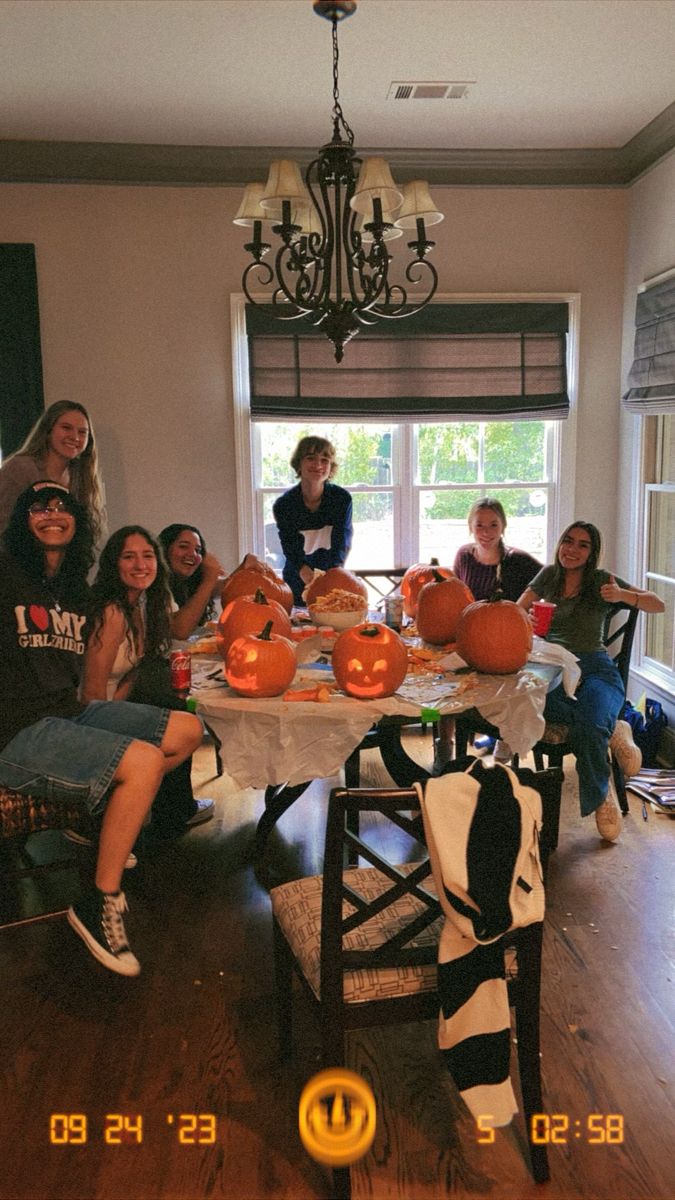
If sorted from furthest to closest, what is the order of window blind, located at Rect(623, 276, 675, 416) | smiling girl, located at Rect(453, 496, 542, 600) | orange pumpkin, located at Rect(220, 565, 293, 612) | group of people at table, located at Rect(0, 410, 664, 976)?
1. window blind, located at Rect(623, 276, 675, 416)
2. smiling girl, located at Rect(453, 496, 542, 600)
3. orange pumpkin, located at Rect(220, 565, 293, 612)
4. group of people at table, located at Rect(0, 410, 664, 976)

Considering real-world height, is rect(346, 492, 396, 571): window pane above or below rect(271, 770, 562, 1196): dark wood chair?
above

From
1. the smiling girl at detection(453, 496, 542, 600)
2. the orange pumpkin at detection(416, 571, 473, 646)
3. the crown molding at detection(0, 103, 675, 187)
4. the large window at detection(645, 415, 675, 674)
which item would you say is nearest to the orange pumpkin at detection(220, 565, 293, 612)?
the orange pumpkin at detection(416, 571, 473, 646)

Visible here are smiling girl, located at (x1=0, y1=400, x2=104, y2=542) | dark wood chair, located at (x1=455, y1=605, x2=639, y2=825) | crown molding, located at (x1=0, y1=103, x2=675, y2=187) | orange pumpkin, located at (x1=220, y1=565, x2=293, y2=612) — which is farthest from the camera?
crown molding, located at (x1=0, y1=103, x2=675, y2=187)

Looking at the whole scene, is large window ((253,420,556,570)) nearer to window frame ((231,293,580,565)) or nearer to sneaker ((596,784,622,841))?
window frame ((231,293,580,565))

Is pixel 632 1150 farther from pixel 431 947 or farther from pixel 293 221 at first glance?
pixel 293 221

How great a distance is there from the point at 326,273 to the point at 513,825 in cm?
182

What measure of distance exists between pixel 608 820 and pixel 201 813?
1467 millimetres

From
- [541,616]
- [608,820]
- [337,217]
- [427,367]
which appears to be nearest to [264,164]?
[427,367]

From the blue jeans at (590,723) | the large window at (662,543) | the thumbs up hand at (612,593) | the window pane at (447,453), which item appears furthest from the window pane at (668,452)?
the blue jeans at (590,723)

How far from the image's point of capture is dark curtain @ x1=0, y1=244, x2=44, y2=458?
13.9ft

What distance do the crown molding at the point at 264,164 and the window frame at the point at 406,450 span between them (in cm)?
55

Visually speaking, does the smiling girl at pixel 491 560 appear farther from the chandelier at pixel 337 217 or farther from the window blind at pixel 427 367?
the chandelier at pixel 337 217

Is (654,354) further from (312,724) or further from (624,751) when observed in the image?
(312,724)

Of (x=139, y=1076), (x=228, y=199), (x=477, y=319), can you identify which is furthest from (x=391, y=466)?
(x=139, y=1076)
